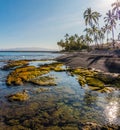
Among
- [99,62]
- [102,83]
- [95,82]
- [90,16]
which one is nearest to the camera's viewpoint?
[102,83]

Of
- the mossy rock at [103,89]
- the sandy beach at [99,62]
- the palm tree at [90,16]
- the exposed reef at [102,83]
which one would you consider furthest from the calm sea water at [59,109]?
the palm tree at [90,16]

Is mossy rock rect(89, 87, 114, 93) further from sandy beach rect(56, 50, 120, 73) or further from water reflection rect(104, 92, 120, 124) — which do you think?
sandy beach rect(56, 50, 120, 73)

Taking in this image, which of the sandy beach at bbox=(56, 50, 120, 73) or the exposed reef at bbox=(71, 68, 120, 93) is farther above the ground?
the sandy beach at bbox=(56, 50, 120, 73)

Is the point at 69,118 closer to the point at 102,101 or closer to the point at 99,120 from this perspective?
the point at 99,120

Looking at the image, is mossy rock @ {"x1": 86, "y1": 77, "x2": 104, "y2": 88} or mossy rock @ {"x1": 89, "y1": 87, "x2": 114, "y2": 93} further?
mossy rock @ {"x1": 86, "y1": 77, "x2": 104, "y2": 88}

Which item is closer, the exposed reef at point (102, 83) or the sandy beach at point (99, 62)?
the exposed reef at point (102, 83)

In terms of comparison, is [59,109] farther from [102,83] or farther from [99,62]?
[99,62]

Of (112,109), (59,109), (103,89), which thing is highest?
(59,109)

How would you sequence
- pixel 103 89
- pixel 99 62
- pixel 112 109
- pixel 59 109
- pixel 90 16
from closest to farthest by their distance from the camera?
pixel 59 109 < pixel 112 109 < pixel 103 89 < pixel 99 62 < pixel 90 16

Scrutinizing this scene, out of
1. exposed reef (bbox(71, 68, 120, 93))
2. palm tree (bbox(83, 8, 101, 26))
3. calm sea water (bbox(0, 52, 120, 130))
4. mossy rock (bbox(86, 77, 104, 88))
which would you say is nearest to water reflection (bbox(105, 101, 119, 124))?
calm sea water (bbox(0, 52, 120, 130))

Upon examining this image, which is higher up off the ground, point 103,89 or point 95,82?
point 95,82

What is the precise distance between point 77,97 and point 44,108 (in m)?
4.66

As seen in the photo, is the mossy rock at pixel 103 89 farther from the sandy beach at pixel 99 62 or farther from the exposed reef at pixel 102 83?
the sandy beach at pixel 99 62

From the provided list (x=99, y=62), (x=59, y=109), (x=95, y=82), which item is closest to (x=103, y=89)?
(x=95, y=82)
